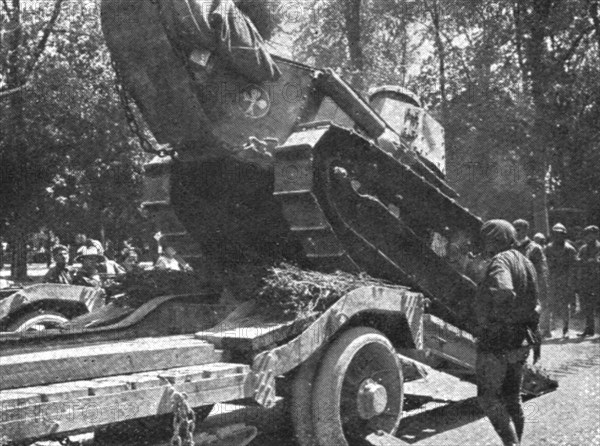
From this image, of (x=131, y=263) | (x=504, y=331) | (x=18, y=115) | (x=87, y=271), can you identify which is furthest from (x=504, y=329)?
(x=18, y=115)

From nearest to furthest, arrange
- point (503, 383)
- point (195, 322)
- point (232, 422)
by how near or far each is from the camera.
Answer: point (232, 422) < point (503, 383) < point (195, 322)

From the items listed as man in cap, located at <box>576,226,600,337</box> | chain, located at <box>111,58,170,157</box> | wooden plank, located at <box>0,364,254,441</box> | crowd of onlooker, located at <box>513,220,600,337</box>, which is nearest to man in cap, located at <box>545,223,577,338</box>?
crowd of onlooker, located at <box>513,220,600,337</box>

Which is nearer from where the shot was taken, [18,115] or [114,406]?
[114,406]

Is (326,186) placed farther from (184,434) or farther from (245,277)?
(184,434)

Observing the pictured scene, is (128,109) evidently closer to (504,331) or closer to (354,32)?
(504,331)

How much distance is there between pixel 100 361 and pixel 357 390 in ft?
7.37

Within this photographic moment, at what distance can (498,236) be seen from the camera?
6.68m

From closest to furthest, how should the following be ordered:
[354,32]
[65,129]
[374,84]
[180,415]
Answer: [180,415] < [65,129] < [354,32] < [374,84]

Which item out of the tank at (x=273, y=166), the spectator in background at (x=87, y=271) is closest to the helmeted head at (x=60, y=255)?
the spectator in background at (x=87, y=271)

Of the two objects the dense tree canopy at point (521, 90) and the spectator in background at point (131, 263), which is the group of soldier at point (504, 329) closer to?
the spectator in background at point (131, 263)

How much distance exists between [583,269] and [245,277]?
33.2ft

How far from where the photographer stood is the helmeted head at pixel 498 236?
6684 millimetres

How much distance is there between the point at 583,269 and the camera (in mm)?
15672

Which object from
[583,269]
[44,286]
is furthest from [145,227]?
[44,286]
